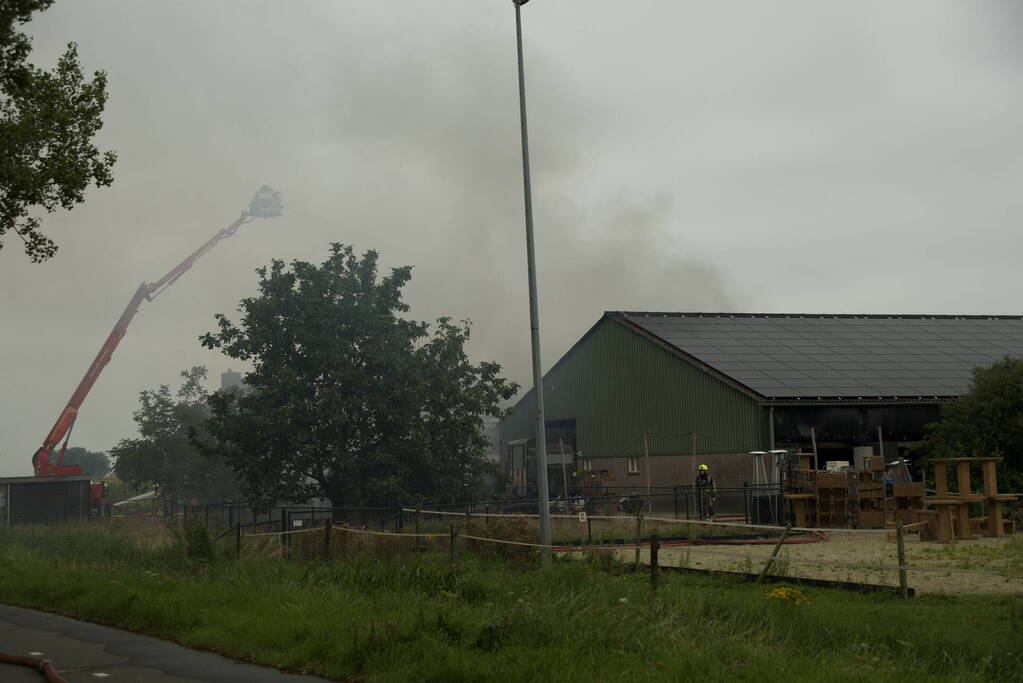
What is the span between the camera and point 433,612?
1380cm

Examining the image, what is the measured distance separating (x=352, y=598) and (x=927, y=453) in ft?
99.6

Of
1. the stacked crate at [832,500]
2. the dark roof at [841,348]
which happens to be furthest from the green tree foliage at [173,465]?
the stacked crate at [832,500]

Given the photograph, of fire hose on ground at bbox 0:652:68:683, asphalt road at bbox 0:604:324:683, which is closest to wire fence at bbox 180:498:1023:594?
asphalt road at bbox 0:604:324:683

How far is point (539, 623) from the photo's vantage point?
1248 centimetres

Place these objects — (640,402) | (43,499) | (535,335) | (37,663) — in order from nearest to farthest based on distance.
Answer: (37,663), (535,335), (640,402), (43,499)

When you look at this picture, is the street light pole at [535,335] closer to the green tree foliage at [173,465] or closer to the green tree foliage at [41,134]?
the green tree foliage at [41,134]

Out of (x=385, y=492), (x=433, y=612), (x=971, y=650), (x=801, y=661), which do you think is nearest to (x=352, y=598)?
(x=433, y=612)

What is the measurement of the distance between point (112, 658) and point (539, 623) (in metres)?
5.58

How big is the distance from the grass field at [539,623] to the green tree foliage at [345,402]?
78.9ft

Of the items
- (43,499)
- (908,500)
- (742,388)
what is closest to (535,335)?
(908,500)

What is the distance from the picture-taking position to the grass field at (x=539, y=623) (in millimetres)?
11242

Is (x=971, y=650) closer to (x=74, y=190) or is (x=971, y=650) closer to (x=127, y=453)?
(x=74, y=190)

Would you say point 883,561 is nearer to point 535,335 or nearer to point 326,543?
point 535,335

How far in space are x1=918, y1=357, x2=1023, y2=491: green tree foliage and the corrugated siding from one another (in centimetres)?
781
